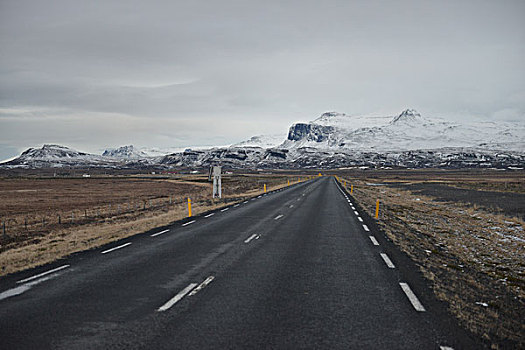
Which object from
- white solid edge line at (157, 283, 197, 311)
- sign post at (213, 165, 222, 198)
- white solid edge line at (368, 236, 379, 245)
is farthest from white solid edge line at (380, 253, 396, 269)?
sign post at (213, 165, 222, 198)

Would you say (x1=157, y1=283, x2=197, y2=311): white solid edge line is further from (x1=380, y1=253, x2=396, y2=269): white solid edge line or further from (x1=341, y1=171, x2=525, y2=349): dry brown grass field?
(x1=380, y1=253, x2=396, y2=269): white solid edge line

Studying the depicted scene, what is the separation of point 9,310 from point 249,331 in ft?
14.0

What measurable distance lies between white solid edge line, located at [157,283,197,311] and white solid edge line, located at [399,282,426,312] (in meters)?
4.31

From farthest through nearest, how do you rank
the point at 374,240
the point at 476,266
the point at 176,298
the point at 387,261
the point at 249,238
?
A: the point at 249,238 < the point at 374,240 < the point at 476,266 < the point at 387,261 < the point at 176,298

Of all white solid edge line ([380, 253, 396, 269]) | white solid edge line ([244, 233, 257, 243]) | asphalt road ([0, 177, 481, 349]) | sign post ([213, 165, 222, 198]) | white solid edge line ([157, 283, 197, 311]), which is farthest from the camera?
sign post ([213, 165, 222, 198])

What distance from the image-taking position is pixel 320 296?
721cm

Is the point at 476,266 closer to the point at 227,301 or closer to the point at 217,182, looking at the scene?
the point at 227,301

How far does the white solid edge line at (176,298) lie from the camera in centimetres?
652

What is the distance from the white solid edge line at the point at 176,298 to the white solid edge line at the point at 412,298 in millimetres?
4309

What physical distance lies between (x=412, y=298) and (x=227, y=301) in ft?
11.6

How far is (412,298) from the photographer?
7.08 m

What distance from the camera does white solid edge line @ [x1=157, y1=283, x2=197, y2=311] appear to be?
6516mm

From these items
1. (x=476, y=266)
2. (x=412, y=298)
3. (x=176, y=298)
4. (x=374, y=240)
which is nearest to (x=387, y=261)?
(x=476, y=266)

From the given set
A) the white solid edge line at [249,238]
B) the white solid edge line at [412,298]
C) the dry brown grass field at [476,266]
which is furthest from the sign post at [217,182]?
the white solid edge line at [412,298]
